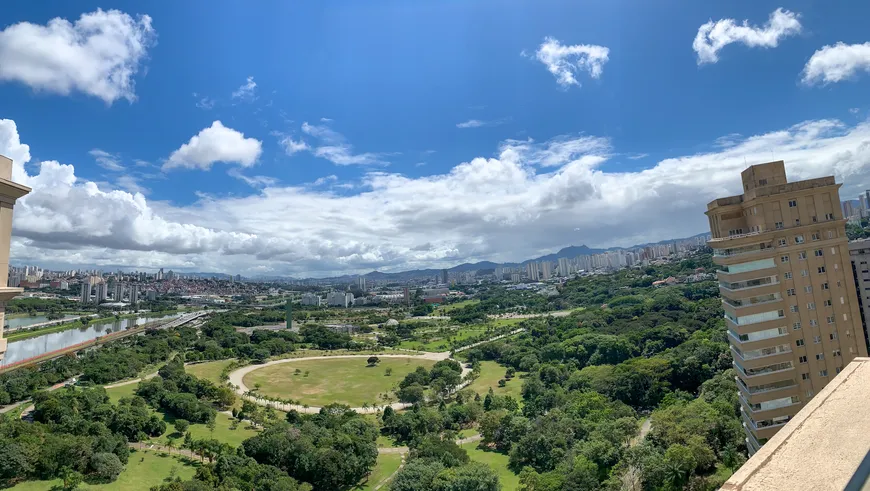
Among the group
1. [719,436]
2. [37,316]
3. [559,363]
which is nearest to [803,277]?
[719,436]

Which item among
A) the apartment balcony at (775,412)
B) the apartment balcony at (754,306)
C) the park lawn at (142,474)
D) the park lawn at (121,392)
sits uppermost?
the apartment balcony at (754,306)

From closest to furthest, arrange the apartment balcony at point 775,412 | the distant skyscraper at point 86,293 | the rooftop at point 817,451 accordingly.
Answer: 1. the rooftop at point 817,451
2. the apartment balcony at point 775,412
3. the distant skyscraper at point 86,293

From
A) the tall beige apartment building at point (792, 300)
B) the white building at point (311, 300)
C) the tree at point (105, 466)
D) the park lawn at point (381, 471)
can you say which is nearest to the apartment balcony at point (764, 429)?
the tall beige apartment building at point (792, 300)

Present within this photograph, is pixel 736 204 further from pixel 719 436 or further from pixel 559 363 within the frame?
pixel 559 363

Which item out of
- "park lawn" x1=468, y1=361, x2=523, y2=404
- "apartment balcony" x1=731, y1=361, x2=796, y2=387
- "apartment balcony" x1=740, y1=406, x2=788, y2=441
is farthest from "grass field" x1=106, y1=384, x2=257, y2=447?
"apartment balcony" x1=731, y1=361, x2=796, y2=387

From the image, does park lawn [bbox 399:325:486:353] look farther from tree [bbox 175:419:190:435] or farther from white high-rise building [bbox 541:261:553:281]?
white high-rise building [bbox 541:261:553:281]

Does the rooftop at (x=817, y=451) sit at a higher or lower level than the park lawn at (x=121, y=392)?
higher

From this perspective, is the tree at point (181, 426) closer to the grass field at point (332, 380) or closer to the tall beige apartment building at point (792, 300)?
the grass field at point (332, 380)
